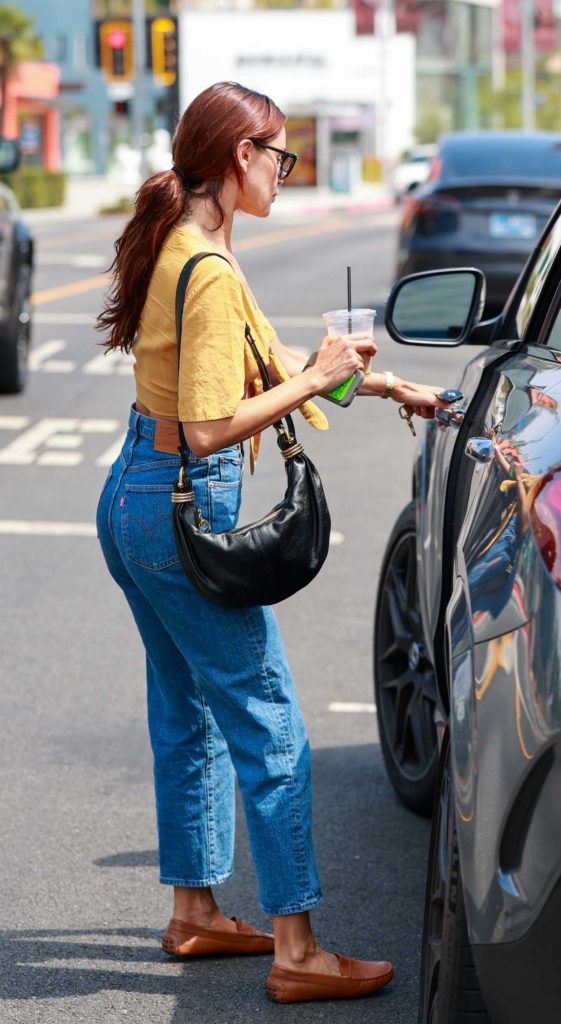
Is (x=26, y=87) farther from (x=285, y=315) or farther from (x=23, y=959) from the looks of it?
(x=23, y=959)

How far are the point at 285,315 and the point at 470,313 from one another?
530 inches

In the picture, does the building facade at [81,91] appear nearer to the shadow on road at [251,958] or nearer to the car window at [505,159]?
the car window at [505,159]

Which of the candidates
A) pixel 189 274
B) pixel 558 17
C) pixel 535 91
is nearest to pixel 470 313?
pixel 189 274

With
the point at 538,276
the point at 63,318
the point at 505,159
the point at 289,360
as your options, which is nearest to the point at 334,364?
the point at 289,360

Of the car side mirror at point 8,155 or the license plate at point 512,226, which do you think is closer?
the car side mirror at point 8,155

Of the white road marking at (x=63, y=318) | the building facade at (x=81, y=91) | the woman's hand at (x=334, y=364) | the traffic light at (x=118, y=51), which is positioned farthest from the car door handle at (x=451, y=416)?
the building facade at (x=81, y=91)

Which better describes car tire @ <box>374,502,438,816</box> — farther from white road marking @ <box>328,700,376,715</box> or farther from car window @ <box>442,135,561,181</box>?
car window @ <box>442,135,561,181</box>

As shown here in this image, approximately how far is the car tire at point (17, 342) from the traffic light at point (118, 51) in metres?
28.2

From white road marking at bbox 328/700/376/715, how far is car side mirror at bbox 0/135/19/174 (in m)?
9.38

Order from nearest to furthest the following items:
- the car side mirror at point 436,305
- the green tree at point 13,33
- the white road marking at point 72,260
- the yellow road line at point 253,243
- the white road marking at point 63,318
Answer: the car side mirror at point 436,305 < the white road marking at point 63,318 < the yellow road line at point 253,243 < the white road marking at point 72,260 < the green tree at point 13,33

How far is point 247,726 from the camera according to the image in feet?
11.4

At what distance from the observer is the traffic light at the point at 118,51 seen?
130 ft

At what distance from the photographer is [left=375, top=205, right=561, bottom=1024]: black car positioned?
2189 mm

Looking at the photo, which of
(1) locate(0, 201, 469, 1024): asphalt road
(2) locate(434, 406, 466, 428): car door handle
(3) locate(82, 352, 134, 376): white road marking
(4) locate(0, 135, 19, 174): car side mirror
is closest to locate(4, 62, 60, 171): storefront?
(4) locate(0, 135, 19, 174): car side mirror
